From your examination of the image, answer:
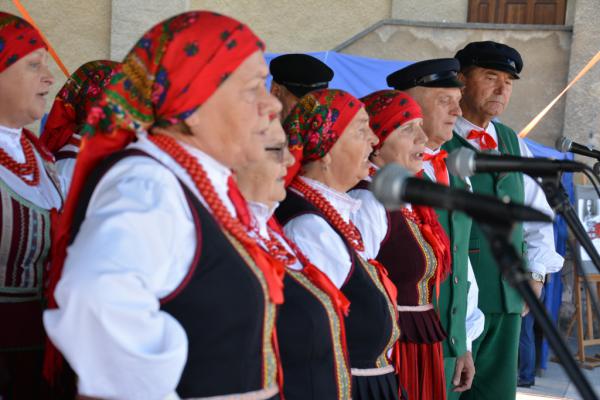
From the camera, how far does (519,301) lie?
4418 mm

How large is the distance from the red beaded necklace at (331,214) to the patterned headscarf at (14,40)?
101 cm

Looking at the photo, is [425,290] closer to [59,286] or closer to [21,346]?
[21,346]

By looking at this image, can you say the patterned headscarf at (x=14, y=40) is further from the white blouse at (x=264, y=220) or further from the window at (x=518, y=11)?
the window at (x=518, y=11)

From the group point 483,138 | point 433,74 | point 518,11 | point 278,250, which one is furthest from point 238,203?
point 518,11

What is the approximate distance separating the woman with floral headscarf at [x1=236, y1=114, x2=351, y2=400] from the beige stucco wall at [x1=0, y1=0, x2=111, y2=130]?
9.12m

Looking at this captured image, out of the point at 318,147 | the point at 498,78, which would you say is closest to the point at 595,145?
the point at 498,78

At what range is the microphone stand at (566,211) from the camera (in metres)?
2.18

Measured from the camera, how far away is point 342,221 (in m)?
3.00

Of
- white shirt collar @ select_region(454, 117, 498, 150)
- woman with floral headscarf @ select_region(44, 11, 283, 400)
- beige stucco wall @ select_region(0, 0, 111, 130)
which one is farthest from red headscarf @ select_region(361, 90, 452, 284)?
beige stucco wall @ select_region(0, 0, 111, 130)

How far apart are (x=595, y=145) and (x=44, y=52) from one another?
8.02 m

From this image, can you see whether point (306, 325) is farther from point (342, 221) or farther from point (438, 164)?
point (438, 164)

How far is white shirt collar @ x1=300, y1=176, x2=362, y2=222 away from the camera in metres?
3.08

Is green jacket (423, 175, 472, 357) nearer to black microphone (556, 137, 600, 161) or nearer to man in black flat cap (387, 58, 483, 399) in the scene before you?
man in black flat cap (387, 58, 483, 399)

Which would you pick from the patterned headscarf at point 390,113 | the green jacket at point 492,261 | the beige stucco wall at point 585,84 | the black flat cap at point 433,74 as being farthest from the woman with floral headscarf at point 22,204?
the beige stucco wall at point 585,84
